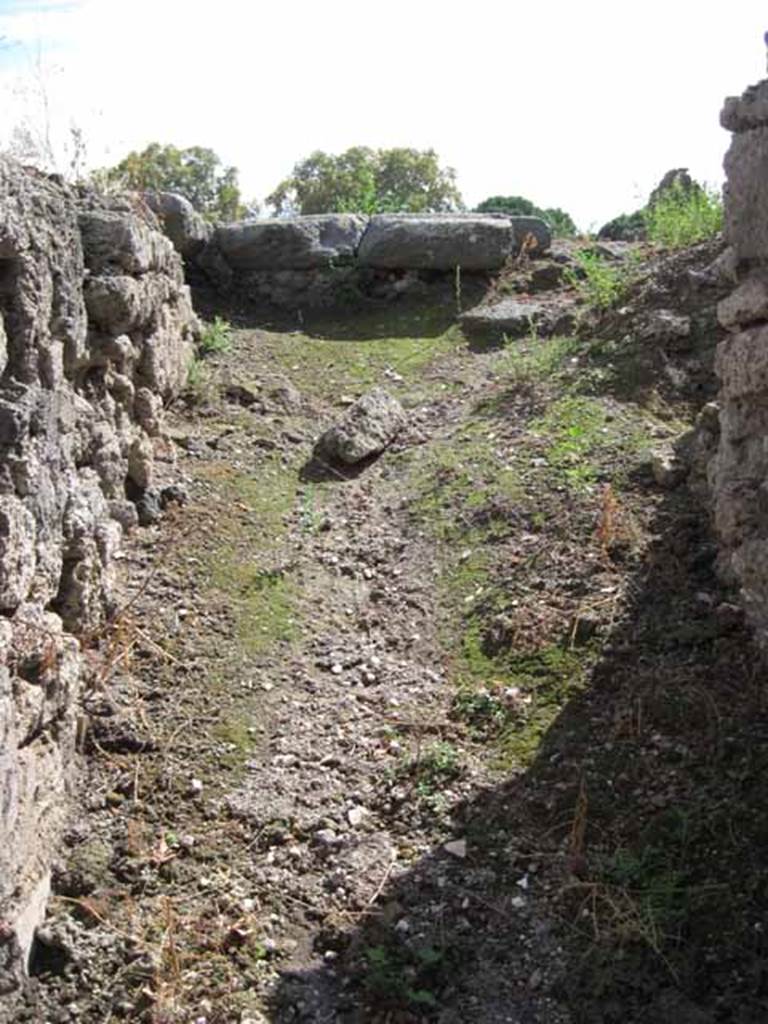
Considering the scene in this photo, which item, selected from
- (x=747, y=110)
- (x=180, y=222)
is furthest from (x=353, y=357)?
(x=747, y=110)

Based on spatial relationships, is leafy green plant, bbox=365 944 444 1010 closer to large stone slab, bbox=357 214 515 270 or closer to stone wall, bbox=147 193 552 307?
stone wall, bbox=147 193 552 307

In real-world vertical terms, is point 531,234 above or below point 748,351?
above

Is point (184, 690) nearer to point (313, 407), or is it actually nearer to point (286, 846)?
point (286, 846)

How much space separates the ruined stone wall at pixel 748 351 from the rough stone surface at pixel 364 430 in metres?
2.45

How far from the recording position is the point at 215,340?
7.19 metres

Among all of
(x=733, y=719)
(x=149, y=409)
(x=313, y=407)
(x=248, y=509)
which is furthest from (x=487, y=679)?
(x=313, y=407)

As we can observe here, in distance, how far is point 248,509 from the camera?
5562 mm

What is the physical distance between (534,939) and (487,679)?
128 centimetres

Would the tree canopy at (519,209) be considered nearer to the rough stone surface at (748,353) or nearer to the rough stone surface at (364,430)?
the rough stone surface at (364,430)

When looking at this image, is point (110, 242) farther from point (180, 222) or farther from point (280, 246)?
point (280, 246)

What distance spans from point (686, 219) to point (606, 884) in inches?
235

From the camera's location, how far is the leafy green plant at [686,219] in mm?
8148

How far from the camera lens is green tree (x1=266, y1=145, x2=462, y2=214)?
1362 centimetres

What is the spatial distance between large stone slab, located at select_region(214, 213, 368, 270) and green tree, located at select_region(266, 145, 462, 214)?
13.4ft
